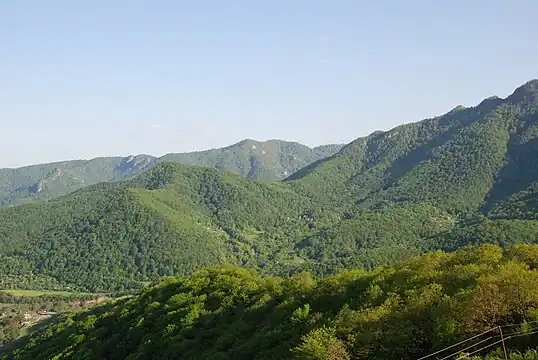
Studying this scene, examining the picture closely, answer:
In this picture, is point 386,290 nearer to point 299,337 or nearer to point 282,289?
point 299,337

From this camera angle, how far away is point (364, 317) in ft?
122

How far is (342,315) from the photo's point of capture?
40.8 m

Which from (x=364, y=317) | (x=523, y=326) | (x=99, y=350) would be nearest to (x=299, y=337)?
(x=364, y=317)

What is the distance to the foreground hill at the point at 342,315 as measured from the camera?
31609 millimetres

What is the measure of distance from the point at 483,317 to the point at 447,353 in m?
3.18

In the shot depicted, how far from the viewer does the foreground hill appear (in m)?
31.6

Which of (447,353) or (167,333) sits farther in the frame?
(167,333)

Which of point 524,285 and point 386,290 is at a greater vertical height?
point 524,285

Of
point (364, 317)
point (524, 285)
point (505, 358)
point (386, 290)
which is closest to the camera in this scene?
point (505, 358)

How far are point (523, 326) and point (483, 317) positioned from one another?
7.62 feet

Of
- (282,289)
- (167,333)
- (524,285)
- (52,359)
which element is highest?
(524,285)

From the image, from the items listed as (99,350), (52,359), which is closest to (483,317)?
(99,350)

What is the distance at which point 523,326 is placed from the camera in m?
29.6

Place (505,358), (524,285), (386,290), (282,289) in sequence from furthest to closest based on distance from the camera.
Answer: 1. (282,289)
2. (386,290)
3. (524,285)
4. (505,358)
